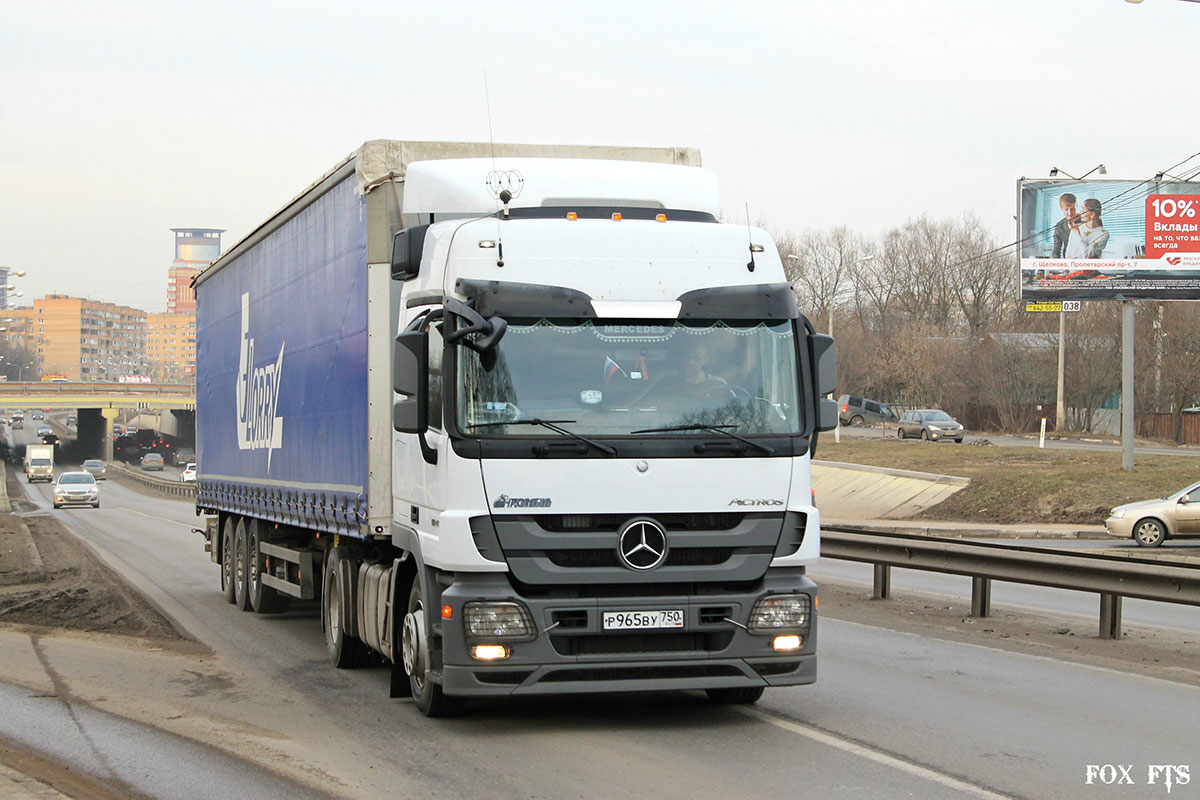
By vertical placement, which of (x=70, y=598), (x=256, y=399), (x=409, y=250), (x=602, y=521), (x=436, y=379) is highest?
(x=409, y=250)

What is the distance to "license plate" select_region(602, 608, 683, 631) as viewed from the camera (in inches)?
299

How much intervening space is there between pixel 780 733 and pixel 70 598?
429 inches

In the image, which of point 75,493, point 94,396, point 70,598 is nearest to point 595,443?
point 70,598

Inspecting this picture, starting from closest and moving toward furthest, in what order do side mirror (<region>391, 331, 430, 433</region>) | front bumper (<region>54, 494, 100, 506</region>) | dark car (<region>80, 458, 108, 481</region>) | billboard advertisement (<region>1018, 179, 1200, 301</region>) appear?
side mirror (<region>391, 331, 430, 433</region>), billboard advertisement (<region>1018, 179, 1200, 301</region>), front bumper (<region>54, 494, 100, 506</region>), dark car (<region>80, 458, 108, 481</region>)

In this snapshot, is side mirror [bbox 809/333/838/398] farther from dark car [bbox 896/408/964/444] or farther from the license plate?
dark car [bbox 896/408/964/444]

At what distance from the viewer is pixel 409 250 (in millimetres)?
8836

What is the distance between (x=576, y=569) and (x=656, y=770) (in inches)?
48.2

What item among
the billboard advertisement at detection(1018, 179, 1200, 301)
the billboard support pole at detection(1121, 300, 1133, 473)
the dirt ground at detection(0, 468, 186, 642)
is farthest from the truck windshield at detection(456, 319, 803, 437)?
the billboard advertisement at detection(1018, 179, 1200, 301)

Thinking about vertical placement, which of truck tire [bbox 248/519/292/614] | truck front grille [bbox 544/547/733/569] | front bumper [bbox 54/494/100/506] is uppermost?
truck front grille [bbox 544/547/733/569]

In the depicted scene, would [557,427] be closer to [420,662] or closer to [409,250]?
[420,662]

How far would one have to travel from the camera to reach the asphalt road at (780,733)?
666 centimetres

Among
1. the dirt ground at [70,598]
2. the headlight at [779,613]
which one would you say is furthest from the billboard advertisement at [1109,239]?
the headlight at [779,613]

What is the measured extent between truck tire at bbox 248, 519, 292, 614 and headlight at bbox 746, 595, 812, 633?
8179mm

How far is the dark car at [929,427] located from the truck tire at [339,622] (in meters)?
48.0
